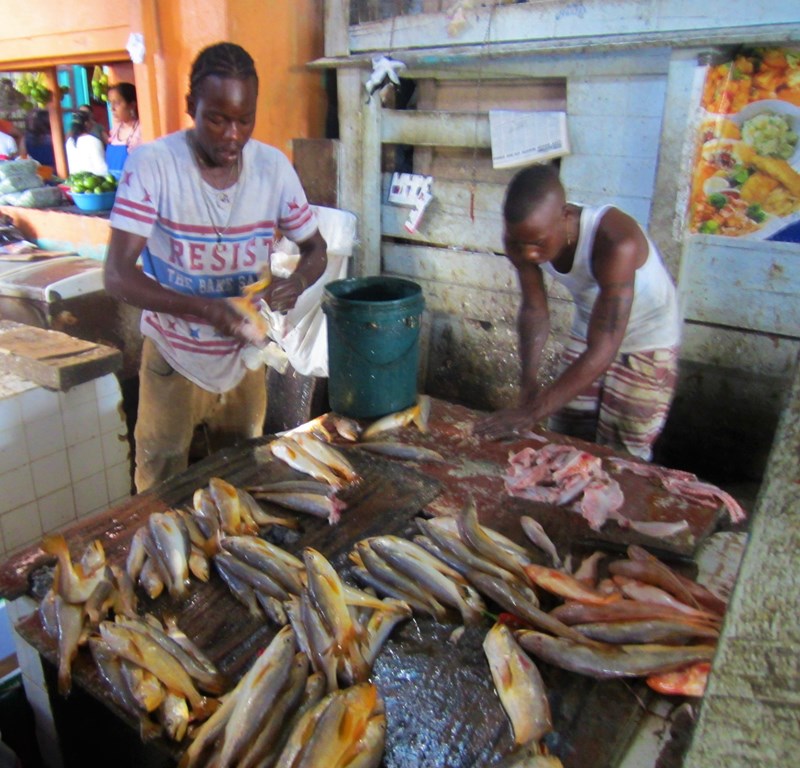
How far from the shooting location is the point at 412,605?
241 cm

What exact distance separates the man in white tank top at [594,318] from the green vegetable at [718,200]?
113cm

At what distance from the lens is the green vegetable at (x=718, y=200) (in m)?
4.58

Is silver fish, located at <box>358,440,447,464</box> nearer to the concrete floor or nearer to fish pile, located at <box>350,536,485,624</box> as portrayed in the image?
fish pile, located at <box>350,536,485,624</box>

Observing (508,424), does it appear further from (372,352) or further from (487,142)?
(487,142)

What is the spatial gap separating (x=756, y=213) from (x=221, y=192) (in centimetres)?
343

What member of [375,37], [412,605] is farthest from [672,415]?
[375,37]

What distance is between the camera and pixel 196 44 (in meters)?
5.70

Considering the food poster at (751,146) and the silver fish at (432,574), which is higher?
the food poster at (751,146)

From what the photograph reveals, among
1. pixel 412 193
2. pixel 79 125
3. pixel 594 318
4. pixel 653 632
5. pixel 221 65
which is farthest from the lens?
pixel 79 125

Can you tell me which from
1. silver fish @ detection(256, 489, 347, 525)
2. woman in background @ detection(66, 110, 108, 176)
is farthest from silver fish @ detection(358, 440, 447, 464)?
woman in background @ detection(66, 110, 108, 176)

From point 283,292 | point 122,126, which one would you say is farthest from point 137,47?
point 283,292

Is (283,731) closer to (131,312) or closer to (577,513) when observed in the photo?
(577,513)

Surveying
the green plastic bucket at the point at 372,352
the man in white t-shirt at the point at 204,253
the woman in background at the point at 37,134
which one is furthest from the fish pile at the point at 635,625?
the woman in background at the point at 37,134

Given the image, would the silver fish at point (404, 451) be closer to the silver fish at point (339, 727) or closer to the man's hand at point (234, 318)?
the man's hand at point (234, 318)
